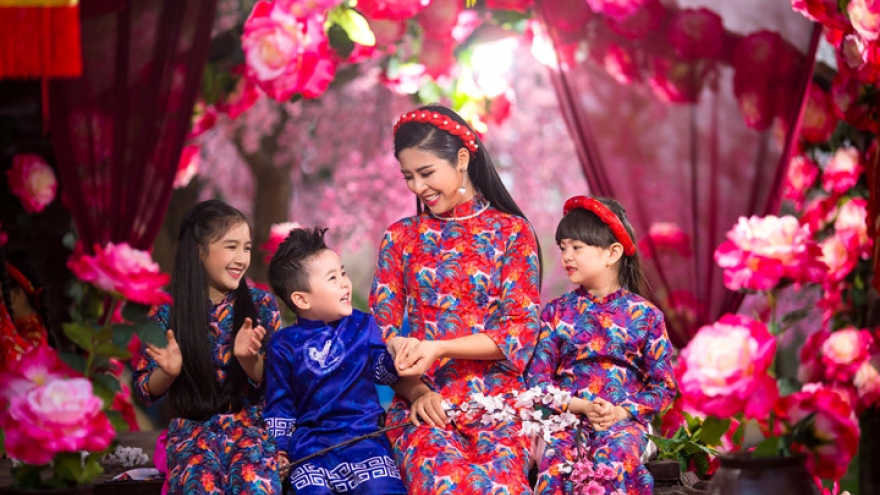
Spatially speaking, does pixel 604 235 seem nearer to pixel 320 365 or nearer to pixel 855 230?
pixel 320 365

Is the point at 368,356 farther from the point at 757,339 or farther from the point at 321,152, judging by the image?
the point at 321,152

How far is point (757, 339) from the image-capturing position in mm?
2514

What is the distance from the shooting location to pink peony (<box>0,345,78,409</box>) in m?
2.60

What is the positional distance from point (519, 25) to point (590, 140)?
1.03 m

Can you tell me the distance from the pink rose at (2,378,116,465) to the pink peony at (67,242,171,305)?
0.22 meters

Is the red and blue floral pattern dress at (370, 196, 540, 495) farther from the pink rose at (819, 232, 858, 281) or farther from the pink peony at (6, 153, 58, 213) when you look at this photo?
the pink peony at (6, 153, 58, 213)

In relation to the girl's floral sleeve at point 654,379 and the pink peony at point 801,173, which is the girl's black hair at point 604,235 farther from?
the pink peony at point 801,173

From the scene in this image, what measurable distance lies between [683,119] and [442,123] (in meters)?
1.52

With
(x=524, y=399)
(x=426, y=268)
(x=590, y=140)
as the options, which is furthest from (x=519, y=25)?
(x=524, y=399)

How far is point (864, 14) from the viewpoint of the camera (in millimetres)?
3535

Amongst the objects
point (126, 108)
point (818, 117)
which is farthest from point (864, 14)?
point (126, 108)

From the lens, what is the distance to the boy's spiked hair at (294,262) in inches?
118

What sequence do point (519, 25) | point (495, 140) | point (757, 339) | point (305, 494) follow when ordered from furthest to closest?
point (495, 140) < point (519, 25) < point (305, 494) < point (757, 339)

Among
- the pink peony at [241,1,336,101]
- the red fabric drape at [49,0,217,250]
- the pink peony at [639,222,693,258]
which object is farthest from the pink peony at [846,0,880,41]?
the red fabric drape at [49,0,217,250]
